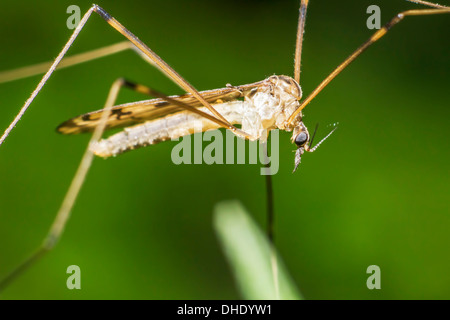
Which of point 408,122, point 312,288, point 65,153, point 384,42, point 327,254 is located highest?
point 384,42

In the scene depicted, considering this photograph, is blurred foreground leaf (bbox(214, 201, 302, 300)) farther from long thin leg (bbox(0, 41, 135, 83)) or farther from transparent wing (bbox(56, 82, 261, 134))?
long thin leg (bbox(0, 41, 135, 83))

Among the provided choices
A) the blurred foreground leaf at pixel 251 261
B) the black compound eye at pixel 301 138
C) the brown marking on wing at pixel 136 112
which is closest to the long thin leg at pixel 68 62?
the brown marking on wing at pixel 136 112

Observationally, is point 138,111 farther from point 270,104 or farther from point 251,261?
point 251,261

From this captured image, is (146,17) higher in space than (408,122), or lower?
higher

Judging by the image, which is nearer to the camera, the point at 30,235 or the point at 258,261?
the point at 258,261

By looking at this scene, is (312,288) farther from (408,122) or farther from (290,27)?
(290,27)

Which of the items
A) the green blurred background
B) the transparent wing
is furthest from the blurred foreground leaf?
the green blurred background

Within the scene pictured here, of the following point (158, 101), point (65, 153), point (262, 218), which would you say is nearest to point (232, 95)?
point (158, 101)
